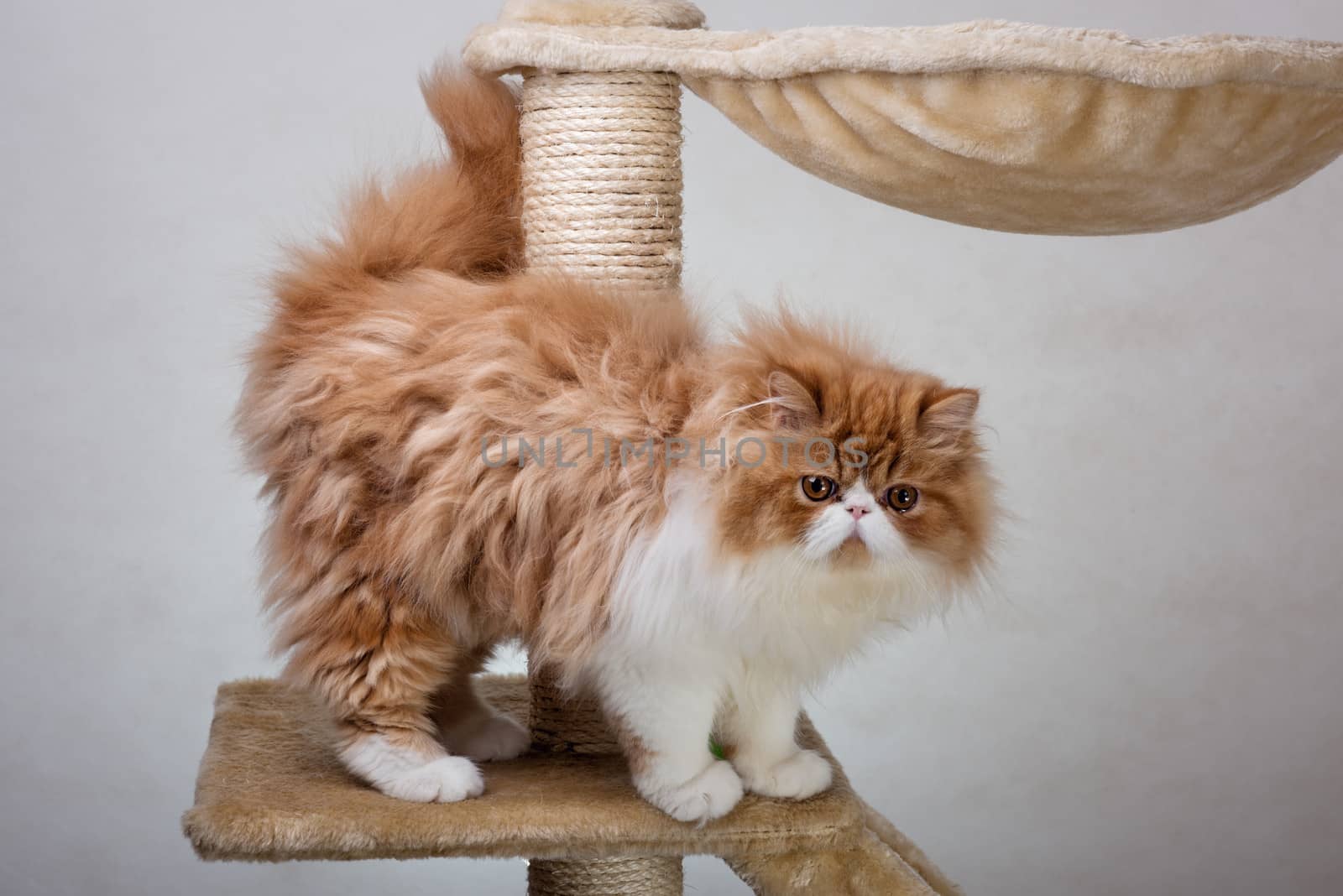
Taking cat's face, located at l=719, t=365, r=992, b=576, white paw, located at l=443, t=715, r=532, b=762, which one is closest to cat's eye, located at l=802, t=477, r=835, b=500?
cat's face, located at l=719, t=365, r=992, b=576

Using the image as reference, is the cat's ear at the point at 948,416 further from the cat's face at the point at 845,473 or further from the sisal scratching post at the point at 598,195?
the sisal scratching post at the point at 598,195

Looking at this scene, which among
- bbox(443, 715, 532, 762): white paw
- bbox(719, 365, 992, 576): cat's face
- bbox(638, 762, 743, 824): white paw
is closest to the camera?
bbox(719, 365, 992, 576): cat's face

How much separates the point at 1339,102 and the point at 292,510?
128 cm

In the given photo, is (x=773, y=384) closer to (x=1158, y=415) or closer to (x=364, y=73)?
(x=364, y=73)

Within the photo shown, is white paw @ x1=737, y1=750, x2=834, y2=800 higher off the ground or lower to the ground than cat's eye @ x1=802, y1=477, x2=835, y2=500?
lower

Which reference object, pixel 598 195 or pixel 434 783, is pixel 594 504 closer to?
pixel 434 783

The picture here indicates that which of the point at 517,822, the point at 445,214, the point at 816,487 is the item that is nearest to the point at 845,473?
the point at 816,487

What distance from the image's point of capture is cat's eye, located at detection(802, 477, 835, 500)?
1550 millimetres

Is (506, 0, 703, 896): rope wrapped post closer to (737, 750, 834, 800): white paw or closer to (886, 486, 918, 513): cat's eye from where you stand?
(737, 750, 834, 800): white paw

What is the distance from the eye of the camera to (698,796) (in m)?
1.69

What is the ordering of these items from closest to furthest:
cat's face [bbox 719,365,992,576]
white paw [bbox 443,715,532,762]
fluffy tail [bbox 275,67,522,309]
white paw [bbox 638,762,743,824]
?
cat's face [bbox 719,365,992,576] → white paw [bbox 638,762,743,824] → fluffy tail [bbox 275,67,522,309] → white paw [bbox 443,715,532,762]

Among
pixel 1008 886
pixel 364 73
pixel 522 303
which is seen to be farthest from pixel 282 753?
pixel 1008 886

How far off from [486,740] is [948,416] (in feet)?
2.59

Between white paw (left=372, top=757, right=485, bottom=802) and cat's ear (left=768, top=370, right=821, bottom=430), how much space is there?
570 millimetres
